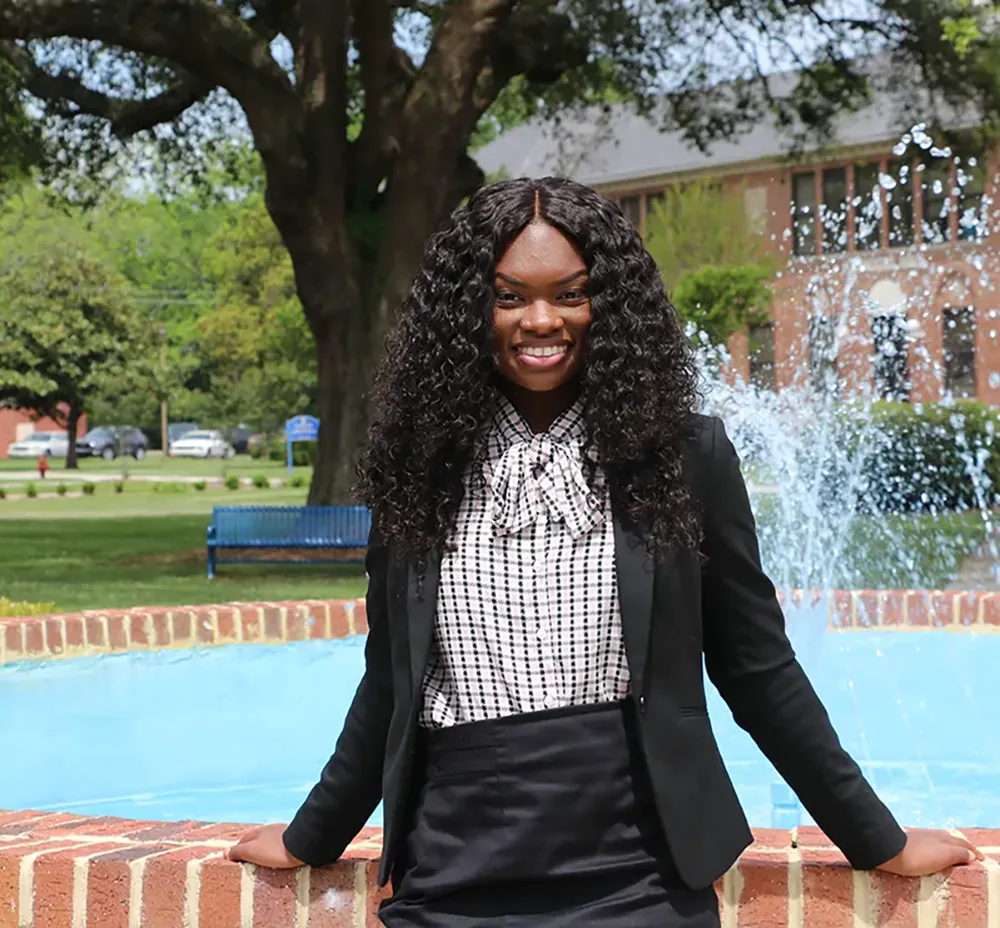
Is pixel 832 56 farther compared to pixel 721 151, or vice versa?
pixel 721 151

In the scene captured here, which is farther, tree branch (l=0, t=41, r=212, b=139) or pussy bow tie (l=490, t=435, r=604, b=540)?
tree branch (l=0, t=41, r=212, b=139)

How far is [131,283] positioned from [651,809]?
72.2m

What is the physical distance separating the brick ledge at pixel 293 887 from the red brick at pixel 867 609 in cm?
530

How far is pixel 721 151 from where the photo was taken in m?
41.2

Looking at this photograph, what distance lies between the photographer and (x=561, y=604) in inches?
77.2

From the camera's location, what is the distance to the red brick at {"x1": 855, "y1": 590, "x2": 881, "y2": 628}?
7984 mm

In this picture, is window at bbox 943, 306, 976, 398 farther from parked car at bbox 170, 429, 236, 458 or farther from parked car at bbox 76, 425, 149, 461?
parked car at bbox 170, 429, 236, 458

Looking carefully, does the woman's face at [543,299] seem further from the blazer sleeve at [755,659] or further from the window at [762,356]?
the window at [762,356]

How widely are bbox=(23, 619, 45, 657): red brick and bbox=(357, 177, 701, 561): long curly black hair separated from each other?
5536 mm

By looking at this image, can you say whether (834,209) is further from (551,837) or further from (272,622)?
(551,837)

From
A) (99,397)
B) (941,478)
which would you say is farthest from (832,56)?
(99,397)

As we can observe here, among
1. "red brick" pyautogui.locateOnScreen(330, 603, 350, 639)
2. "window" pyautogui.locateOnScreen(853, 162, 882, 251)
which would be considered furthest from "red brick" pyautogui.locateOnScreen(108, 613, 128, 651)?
"window" pyautogui.locateOnScreen(853, 162, 882, 251)

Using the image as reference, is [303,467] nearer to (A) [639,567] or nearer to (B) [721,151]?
(B) [721,151]

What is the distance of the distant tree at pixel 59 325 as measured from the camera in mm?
44625
